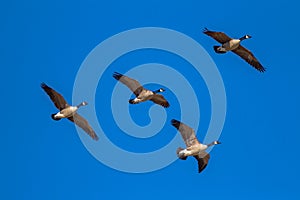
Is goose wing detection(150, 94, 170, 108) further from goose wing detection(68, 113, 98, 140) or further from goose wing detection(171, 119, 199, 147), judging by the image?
goose wing detection(171, 119, 199, 147)

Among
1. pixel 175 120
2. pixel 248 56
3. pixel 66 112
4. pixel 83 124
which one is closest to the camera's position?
pixel 175 120

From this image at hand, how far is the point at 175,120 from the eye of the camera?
44656 millimetres

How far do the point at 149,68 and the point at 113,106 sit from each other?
100 inches

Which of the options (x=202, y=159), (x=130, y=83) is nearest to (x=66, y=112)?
(x=130, y=83)

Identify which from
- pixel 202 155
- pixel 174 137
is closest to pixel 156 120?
pixel 174 137

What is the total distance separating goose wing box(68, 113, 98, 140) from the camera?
1826 inches

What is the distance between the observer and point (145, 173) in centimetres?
4975

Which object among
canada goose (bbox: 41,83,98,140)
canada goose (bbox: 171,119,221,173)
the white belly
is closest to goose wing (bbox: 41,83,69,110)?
canada goose (bbox: 41,83,98,140)

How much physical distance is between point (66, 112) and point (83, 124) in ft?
3.85

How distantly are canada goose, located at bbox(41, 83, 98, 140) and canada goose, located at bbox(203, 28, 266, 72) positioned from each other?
669 cm

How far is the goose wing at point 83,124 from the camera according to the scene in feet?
152

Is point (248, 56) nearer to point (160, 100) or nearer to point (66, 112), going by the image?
point (160, 100)

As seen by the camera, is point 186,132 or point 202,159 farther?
point 202,159

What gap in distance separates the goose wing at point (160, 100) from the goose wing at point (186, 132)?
374cm
